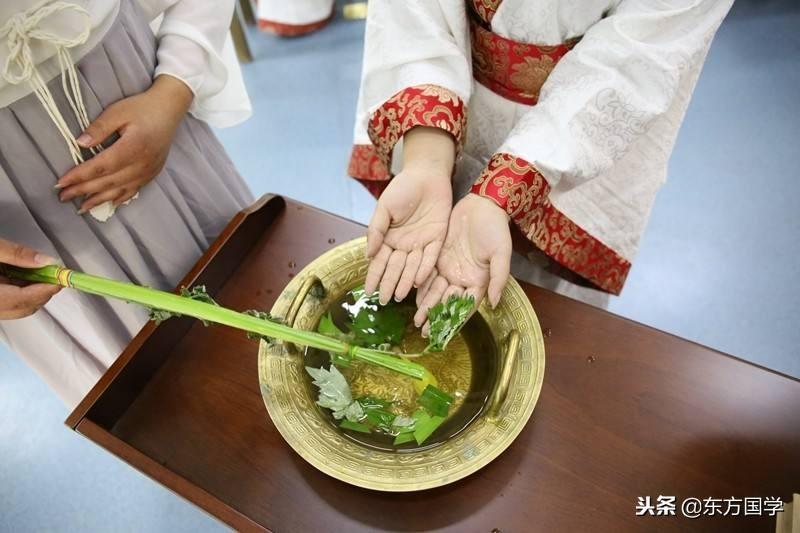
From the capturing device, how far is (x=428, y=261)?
0.68m

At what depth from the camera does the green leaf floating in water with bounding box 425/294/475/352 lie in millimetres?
598

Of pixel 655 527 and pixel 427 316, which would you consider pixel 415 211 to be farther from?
pixel 655 527

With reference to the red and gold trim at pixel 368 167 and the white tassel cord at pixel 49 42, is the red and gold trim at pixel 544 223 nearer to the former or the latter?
the red and gold trim at pixel 368 167

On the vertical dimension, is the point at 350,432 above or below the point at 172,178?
below

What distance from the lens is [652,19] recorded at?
65 centimetres

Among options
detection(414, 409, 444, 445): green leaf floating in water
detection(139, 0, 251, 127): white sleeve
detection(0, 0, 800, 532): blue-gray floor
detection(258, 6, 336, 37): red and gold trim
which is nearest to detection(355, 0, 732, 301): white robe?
detection(139, 0, 251, 127): white sleeve

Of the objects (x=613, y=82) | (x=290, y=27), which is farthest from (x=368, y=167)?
(x=290, y=27)

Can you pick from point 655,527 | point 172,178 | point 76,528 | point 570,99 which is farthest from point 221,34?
point 76,528

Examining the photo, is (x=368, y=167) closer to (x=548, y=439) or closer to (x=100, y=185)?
(x=100, y=185)

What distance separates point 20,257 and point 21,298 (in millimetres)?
48

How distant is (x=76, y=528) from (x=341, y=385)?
978 millimetres

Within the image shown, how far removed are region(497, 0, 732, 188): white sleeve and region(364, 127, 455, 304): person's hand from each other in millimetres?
95

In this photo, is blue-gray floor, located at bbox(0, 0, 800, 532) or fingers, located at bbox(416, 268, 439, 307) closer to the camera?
fingers, located at bbox(416, 268, 439, 307)

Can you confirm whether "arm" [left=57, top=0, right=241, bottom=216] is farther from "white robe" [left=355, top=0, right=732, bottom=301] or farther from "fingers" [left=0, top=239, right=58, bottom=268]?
"white robe" [left=355, top=0, right=732, bottom=301]
